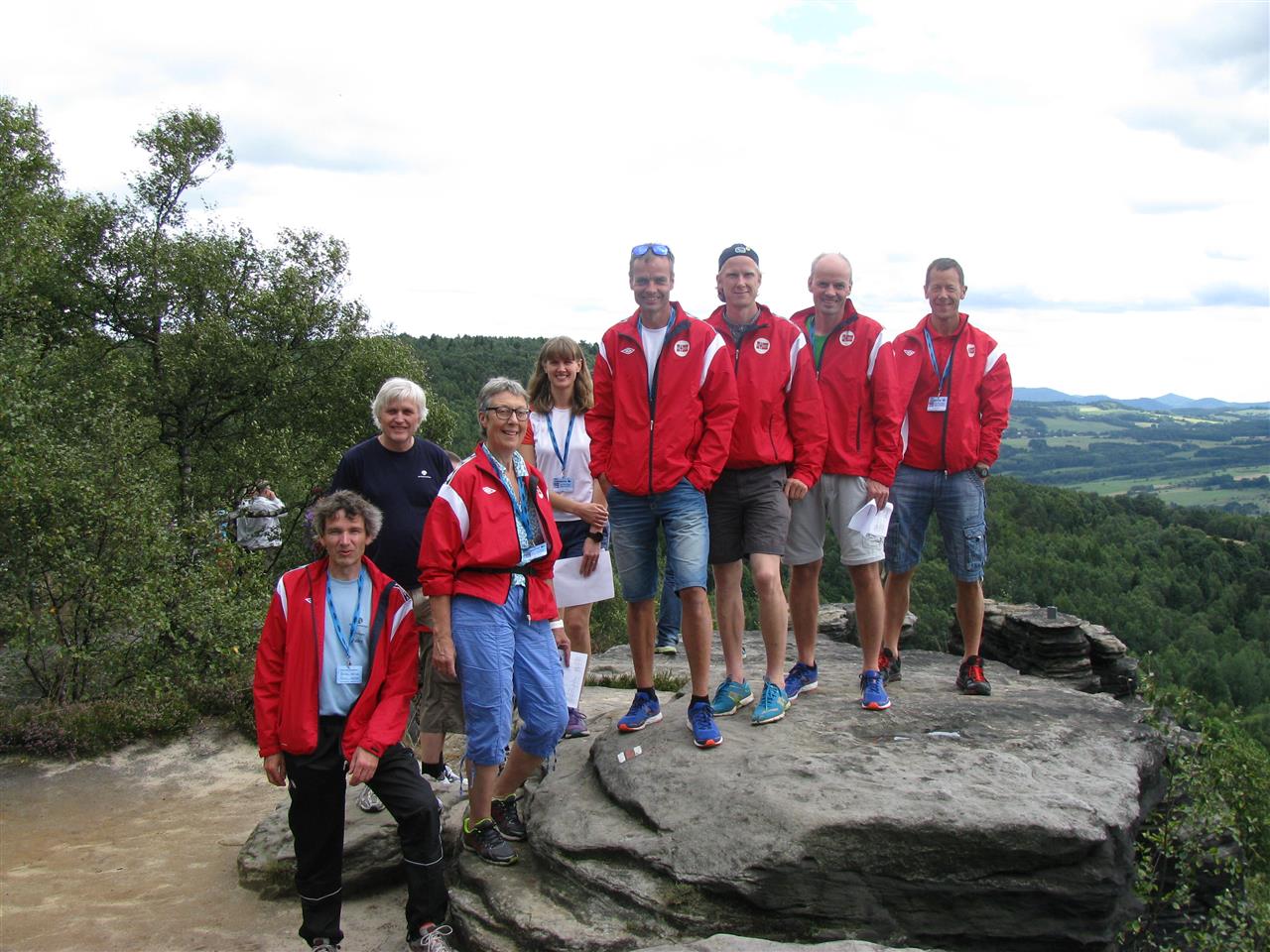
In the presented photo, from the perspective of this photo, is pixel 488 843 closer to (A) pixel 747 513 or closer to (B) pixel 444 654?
(B) pixel 444 654

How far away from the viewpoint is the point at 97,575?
929cm

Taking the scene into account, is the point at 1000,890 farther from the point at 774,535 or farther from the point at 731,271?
the point at 731,271

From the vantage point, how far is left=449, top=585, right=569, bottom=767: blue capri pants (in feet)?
13.6

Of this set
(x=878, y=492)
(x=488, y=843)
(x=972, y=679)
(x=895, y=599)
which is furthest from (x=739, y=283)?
(x=488, y=843)

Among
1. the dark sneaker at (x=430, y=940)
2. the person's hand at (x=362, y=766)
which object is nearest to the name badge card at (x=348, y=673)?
the person's hand at (x=362, y=766)

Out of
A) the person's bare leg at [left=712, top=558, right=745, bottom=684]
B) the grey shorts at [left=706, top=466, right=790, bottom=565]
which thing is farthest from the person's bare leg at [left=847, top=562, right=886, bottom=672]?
the person's bare leg at [left=712, top=558, right=745, bottom=684]

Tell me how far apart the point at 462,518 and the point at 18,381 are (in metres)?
8.30

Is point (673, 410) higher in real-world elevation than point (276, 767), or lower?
higher

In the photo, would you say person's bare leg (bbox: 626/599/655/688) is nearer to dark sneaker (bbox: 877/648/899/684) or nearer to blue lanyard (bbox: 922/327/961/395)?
dark sneaker (bbox: 877/648/899/684)

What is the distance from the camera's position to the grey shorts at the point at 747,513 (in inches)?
191

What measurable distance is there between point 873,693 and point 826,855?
147 centimetres

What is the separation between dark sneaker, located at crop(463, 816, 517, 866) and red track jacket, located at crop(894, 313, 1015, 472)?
3200 mm

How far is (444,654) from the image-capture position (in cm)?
412

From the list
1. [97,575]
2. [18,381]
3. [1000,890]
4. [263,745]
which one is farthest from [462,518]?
[18,381]
